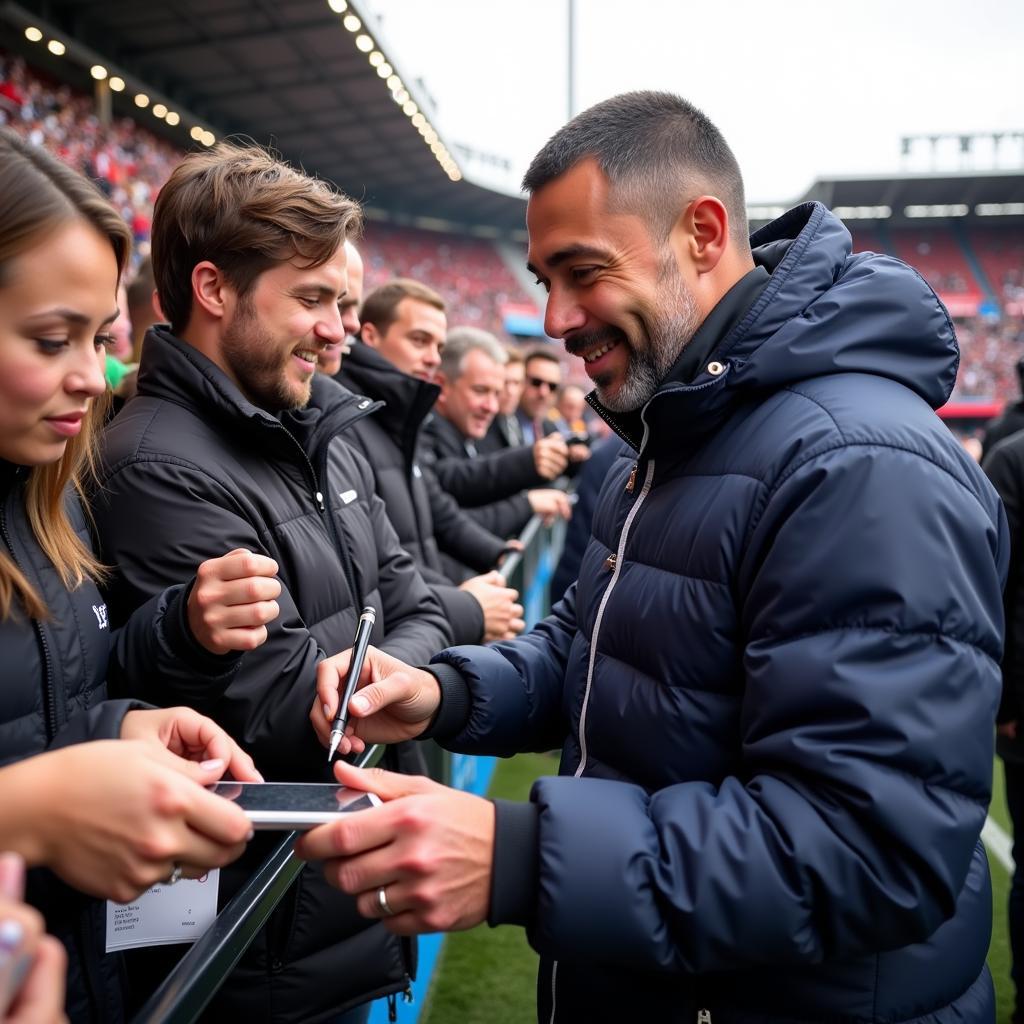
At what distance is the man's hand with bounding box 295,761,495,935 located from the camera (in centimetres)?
109

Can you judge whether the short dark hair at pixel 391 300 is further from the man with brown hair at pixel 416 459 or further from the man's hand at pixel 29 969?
the man's hand at pixel 29 969

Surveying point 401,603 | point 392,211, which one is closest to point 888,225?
point 392,211

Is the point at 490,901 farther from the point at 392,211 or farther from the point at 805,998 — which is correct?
the point at 392,211

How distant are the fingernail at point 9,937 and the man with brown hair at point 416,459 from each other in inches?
81.8

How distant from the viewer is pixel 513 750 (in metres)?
1.88

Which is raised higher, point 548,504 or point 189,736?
point 548,504

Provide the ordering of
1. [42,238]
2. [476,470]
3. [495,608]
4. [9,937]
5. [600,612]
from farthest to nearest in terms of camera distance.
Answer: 1. [476,470]
2. [495,608]
3. [600,612]
4. [42,238]
5. [9,937]

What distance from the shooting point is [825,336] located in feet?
4.47

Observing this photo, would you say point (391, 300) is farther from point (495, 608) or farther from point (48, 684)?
point (48, 684)

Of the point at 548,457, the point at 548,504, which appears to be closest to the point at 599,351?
the point at 548,457

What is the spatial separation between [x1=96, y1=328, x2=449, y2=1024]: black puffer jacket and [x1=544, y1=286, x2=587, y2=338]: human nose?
64 centimetres

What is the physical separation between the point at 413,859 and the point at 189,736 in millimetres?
422

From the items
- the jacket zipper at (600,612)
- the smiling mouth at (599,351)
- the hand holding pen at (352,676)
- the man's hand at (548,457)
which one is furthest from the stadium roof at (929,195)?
the hand holding pen at (352,676)

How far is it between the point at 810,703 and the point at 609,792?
0.95 ft
